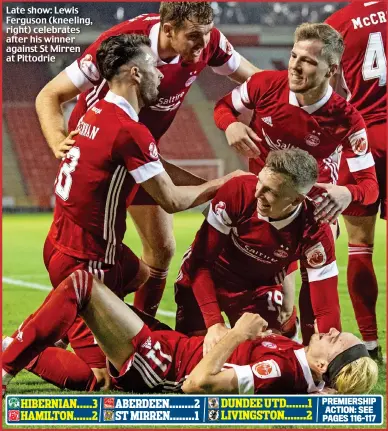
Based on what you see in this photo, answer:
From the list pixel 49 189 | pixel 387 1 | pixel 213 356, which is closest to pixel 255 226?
pixel 213 356

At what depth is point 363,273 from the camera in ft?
15.9

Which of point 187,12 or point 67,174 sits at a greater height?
point 187,12

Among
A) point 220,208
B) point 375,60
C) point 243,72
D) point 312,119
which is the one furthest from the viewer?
point 375,60

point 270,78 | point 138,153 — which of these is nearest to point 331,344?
point 138,153

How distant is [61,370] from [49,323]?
1.16ft

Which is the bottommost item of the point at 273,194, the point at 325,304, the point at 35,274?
the point at 35,274

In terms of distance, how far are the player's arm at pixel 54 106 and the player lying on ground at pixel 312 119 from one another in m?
0.76

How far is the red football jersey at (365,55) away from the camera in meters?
4.52

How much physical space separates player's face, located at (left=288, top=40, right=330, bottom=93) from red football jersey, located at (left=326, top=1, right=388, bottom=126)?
0.57 meters

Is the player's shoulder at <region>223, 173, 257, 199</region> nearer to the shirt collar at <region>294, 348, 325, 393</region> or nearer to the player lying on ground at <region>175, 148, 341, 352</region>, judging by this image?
the player lying on ground at <region>175, 148, 341, 352</region>

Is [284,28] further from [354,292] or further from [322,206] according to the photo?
[354,292]

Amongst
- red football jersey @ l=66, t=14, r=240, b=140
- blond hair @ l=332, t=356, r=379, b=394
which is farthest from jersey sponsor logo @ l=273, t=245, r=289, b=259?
red football jersey @ l=66, t=14, r=240, b=140

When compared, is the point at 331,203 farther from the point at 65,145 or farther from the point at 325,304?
the point at 65,145

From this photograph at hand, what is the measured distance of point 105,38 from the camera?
395cm
